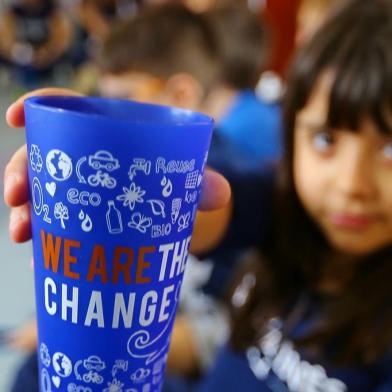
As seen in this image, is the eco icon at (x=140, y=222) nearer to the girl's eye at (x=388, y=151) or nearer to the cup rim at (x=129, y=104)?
the cup rim at (x=129, y=104)

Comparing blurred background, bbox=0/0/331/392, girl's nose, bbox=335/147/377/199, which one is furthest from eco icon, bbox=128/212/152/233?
blurred background, bbox=0/0/331/392

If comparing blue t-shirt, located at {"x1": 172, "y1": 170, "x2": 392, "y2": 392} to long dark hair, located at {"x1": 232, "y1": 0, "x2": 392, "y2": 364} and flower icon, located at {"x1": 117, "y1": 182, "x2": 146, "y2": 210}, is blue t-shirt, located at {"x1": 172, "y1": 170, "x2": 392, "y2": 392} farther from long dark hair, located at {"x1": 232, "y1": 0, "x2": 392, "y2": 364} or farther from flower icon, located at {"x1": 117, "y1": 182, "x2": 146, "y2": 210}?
flower icon, located at {"x1": 117, "y1": 182, "x2": 146, "y2": 210}

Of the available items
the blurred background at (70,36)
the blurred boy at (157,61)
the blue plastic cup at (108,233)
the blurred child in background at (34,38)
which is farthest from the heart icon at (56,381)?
the blurred child in background at (34,38)

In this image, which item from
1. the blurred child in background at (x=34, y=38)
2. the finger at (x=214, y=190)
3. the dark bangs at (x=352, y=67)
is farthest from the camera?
the blurred child in background at (x=34, y=38)

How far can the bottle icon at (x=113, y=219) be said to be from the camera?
308 millimetres

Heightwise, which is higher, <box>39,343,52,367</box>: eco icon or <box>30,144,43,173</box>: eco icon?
<box>30,144,43,173</box>: eco icon

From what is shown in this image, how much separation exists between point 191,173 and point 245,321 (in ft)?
1.83

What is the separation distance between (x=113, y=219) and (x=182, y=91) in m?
1.09

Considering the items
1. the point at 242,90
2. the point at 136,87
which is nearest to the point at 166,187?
the point at 136,87

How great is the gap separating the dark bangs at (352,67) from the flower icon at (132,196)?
1.34 ft

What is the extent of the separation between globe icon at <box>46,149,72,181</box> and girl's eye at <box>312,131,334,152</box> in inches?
17.3

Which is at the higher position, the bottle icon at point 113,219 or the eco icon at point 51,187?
the eco icon at point 51,187

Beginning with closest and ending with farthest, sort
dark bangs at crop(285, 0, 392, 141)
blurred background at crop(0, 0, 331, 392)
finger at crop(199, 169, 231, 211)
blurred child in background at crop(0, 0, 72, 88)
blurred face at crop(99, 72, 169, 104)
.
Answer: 1. finger at crop(199, 169, 231, 211)
2. dark bangs at crop(285, 0, 392, 141)
3. blurred face at crop(99, 72, 169, 104)
4. blurred background at crop(0, 0, 331, 392)
5. blurred child in background at crop(0, 0, 72, 88)

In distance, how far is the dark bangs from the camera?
65 centimetres
